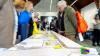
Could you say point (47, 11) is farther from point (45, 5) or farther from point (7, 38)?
point (7, 38)

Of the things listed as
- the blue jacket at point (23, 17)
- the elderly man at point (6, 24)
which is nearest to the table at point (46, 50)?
the elderly man at point (6, 24)

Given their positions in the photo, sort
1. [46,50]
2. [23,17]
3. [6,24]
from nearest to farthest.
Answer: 1. [46,50]
2. [6,24]
3. [23,17]

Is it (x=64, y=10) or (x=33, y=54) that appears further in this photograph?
(x=64, y=10)

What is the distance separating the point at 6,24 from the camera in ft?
8.45

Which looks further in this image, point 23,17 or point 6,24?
point 23,17

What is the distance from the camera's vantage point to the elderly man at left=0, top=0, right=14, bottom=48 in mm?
2538

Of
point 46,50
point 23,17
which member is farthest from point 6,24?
point 23,17

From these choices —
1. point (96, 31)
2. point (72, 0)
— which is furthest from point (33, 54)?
point (72, 0)

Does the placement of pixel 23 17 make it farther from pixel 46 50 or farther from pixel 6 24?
pixel 46 50

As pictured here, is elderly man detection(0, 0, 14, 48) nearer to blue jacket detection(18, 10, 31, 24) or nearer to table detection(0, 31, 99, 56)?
table detection(0, 31, 99, 56)

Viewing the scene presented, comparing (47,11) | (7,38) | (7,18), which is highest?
(7,18)

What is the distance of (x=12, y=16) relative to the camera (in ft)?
8.57

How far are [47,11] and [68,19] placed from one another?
33173 mm

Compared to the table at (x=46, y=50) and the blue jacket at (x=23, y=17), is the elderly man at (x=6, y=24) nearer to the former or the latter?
the table at (x=46, y=50)
